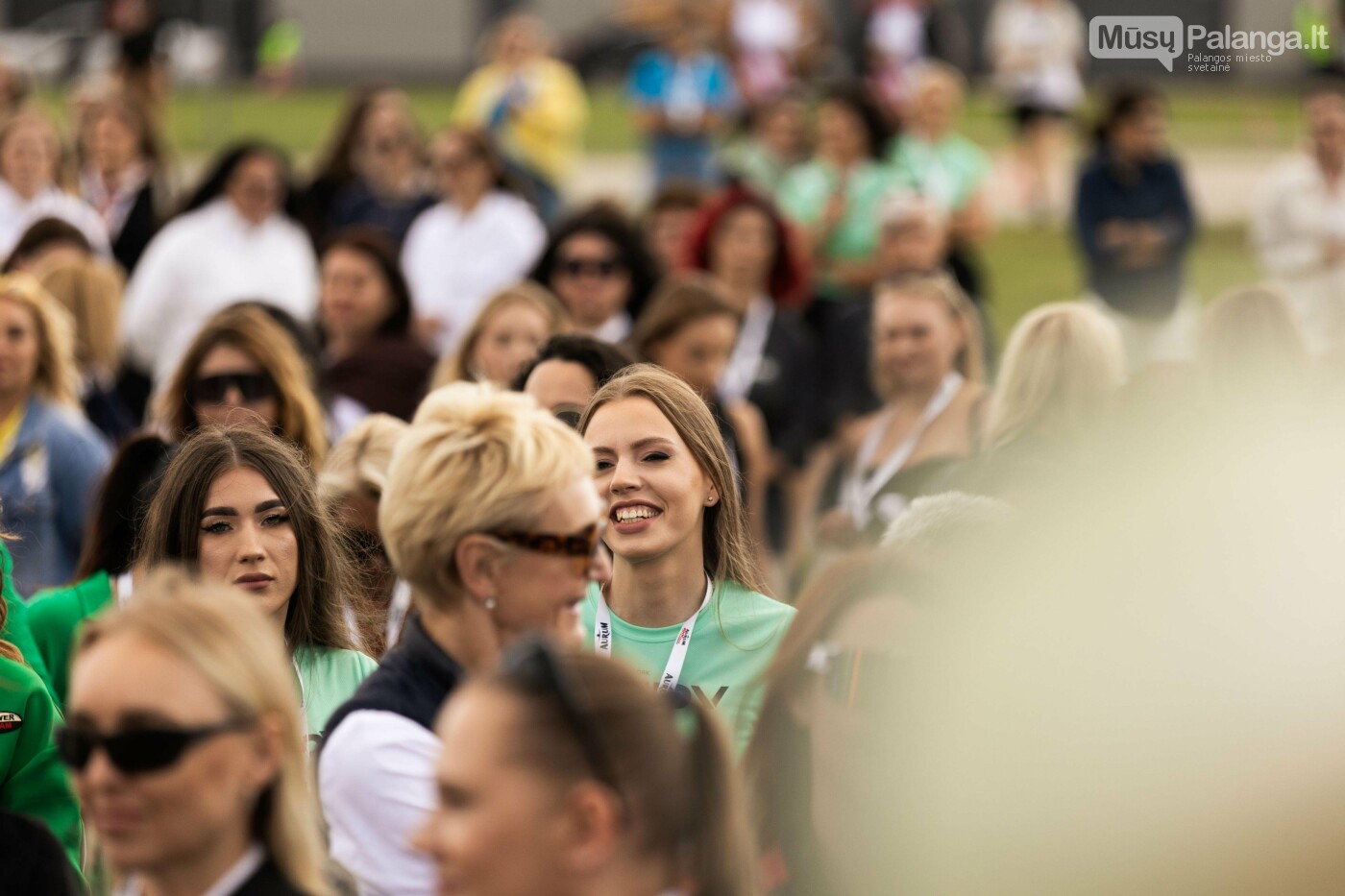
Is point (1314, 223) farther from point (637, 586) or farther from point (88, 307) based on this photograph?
point (637, 586)

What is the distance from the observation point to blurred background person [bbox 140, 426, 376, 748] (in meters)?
4.47

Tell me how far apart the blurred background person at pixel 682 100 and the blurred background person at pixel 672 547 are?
10.9 m

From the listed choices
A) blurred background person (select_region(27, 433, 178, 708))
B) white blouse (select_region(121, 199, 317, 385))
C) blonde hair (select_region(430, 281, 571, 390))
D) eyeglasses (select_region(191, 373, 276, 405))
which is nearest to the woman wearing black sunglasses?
blurred background person (select_region(27, 433, 178, 708))

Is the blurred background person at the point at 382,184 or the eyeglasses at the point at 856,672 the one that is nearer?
the eyeglasses at the point at 856,672

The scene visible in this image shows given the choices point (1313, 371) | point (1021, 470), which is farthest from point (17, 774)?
point (1313, 371)

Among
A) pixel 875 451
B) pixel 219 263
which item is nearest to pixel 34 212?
pixel 219 263

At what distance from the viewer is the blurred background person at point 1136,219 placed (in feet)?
40.5

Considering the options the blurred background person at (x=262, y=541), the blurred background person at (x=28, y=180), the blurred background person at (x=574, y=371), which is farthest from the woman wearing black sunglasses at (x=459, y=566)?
the blurred background person at (x=28, y=180)

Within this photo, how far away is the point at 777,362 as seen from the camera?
389 inches

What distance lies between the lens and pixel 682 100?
15445 millimetres

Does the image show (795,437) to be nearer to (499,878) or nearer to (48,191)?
(48,191)

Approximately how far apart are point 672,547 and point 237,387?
2587mm

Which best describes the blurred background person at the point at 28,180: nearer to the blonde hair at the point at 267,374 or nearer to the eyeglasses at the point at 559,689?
the blonde hair at the point at 267,374

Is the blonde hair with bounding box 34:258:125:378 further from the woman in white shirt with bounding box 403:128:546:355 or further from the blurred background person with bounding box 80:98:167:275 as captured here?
the blurred background person with bounding box 80:98:167:275
